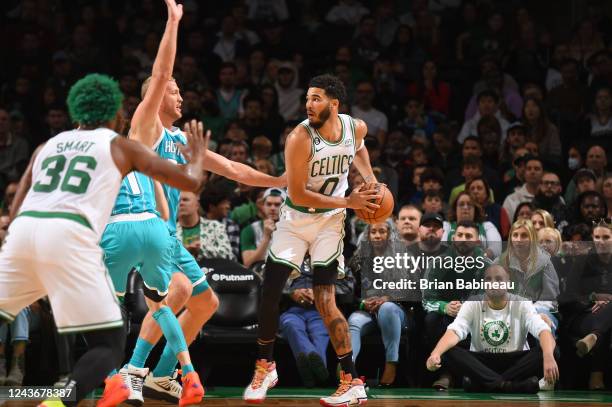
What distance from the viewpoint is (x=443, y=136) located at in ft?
38.0

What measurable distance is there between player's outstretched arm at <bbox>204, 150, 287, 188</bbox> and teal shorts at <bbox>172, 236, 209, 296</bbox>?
23.3 inches

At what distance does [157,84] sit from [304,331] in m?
3.26

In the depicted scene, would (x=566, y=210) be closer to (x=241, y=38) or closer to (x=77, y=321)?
(x=241, y=38)

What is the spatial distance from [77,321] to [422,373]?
4678 mm

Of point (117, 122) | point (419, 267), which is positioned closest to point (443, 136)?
point (419, 267)

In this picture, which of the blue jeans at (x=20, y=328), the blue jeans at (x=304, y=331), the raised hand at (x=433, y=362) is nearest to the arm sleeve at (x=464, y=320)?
the raised hand at (x=433, y=362)

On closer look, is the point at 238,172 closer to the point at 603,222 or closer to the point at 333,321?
the point at 333,321

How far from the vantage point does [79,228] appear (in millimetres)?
5141

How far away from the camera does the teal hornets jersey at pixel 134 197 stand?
6.56 m

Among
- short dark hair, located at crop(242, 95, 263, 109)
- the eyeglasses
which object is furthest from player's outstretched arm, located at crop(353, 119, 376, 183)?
short dark hair, located at crop(242, 95, 263, 109)

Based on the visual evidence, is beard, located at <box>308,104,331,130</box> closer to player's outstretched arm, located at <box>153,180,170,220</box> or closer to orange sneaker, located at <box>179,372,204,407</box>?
player's outstretched arm, located at <box>153,180,170,220</box>

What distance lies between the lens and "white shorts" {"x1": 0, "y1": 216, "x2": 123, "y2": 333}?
5.07 m

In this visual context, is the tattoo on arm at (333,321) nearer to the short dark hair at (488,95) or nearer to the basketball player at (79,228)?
the basketball player at (79,228)

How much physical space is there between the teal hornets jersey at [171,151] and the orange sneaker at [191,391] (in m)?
1.08
